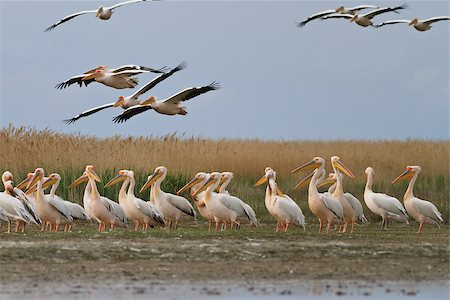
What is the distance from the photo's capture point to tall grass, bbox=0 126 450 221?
20.7 metres

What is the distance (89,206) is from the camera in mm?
16625

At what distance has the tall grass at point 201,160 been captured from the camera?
2072 centimetres

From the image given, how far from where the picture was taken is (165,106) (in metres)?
20.0

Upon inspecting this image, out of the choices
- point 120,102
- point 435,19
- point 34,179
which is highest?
point 435,19

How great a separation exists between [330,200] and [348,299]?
23.6 ft

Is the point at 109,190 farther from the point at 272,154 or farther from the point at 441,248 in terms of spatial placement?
the point at 441,248

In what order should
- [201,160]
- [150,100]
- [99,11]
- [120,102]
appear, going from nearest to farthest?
[150,100] < [120,102] < [201,160] < [99,11]

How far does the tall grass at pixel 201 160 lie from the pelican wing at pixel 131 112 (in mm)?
1008

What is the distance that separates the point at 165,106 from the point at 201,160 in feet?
7.70

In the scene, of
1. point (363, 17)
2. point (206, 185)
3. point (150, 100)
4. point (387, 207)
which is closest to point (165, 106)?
point (150, 100)

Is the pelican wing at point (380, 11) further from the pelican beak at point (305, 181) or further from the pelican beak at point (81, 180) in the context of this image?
the pelican beak at point (81, 180)

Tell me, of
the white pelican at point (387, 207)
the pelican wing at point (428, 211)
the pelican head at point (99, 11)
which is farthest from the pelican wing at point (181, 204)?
the pelican head at point (99, 11)

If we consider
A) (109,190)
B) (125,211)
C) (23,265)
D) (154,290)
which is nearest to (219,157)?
(109,190)

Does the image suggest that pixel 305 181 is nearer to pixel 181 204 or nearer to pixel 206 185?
pixel 206 185
